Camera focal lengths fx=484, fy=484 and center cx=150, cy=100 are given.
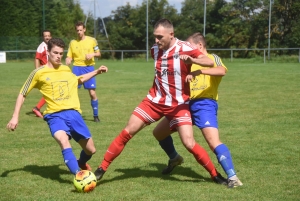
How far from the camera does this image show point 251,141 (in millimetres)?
8602

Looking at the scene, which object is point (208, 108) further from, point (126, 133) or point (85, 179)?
point (85, 179)

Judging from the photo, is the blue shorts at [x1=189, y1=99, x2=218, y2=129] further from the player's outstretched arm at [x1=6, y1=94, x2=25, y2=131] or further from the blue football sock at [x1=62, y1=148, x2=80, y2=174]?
the player's outstretched arm at [x1=6, y1=94, x2=25, y2=131]

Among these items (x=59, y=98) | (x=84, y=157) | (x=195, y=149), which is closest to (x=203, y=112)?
(x=195, y=149)

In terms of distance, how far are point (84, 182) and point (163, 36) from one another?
6.39 ft

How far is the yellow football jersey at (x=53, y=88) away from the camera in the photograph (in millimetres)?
6129

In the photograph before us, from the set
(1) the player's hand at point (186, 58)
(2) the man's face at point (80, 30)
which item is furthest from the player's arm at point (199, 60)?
(2) the man's face at point (80, 30)

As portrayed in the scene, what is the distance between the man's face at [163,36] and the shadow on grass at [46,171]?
7.05 ft

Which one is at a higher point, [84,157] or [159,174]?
[84,157]

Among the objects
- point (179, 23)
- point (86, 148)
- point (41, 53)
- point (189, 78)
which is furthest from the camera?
point (179, 23)

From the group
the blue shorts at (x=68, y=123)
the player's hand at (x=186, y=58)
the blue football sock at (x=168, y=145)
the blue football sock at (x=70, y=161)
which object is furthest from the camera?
the blue football sock at (x=168, y=145)

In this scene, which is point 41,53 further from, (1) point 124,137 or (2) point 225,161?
(2) point 225,161

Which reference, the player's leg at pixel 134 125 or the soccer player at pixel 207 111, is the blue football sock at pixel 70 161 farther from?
the soccer player at pixel 207 111

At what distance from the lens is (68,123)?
6055mm

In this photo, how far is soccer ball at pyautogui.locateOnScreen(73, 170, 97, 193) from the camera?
220 inches
